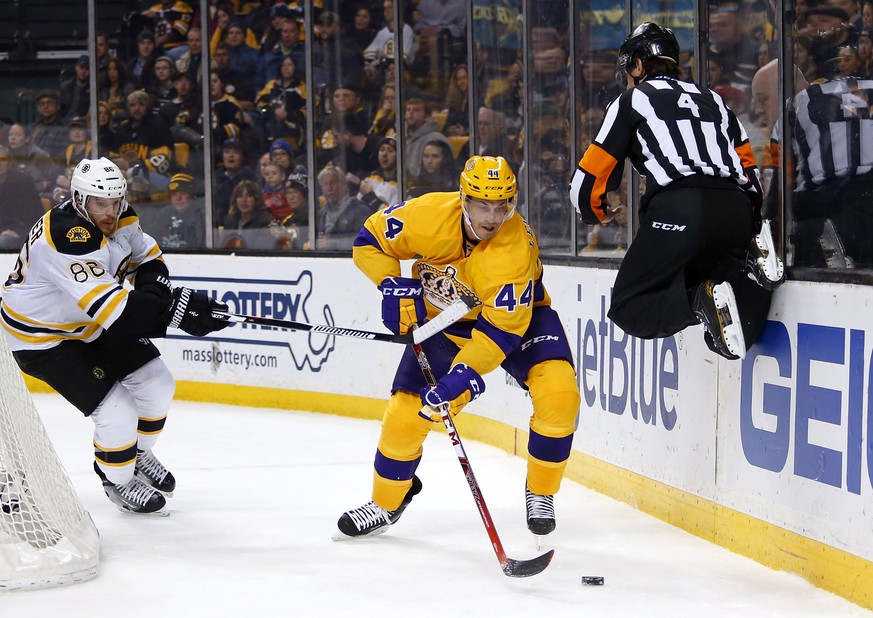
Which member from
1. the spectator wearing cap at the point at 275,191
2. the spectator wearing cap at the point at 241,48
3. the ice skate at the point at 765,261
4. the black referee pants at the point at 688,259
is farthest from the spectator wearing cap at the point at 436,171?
the ice skate at the point at 765,261

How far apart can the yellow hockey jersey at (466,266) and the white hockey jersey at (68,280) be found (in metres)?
0.77

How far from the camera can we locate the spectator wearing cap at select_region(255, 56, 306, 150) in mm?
6695

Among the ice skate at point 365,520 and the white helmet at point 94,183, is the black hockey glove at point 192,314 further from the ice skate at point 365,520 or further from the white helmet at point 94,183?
the ice skate at point 365,520

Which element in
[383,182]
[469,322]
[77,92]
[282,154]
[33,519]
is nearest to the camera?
[33,519]

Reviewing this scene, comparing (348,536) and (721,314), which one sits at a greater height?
(721,314)

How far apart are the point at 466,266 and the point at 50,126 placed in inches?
192

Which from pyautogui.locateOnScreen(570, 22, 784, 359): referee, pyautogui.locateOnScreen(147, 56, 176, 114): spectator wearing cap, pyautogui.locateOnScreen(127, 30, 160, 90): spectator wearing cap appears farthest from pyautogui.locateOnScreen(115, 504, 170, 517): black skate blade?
pyautogui.locateOnScreen(127, 30, 160, 90): spectator wearing cap

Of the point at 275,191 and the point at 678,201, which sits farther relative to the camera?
the point at 275,191

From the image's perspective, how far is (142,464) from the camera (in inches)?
160

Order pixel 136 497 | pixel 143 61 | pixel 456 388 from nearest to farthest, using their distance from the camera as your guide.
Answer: pixel 456 388, pixel 136 497, pixel 143 61

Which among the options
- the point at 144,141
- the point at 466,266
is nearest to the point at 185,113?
the point at 144,141

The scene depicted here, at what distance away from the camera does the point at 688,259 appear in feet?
10.4

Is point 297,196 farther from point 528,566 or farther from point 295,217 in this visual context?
point 528,566

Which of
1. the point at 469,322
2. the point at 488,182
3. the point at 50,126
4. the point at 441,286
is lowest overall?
the point at 469,322
